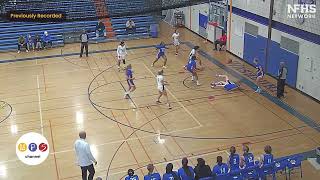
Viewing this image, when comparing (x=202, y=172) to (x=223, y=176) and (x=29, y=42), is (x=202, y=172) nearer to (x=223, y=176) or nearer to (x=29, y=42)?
(x=223, y=176)

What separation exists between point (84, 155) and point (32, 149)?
327cm

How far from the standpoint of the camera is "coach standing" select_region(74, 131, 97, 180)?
33.4 ft

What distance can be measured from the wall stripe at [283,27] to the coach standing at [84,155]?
1051cm

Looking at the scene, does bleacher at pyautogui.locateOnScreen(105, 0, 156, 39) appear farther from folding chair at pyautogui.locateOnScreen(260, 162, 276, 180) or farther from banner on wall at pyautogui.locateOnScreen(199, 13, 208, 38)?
folding chair at pyautogui.locateOnScreen(260, 162, 276, 180)

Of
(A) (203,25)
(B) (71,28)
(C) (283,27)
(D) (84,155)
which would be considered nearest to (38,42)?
(B) (71,28)

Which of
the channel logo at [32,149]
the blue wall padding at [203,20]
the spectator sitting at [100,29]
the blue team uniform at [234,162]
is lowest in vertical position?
the channel logo at [32,149]

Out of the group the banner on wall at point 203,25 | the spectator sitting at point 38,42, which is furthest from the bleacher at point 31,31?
the banner on wall at point 203,25

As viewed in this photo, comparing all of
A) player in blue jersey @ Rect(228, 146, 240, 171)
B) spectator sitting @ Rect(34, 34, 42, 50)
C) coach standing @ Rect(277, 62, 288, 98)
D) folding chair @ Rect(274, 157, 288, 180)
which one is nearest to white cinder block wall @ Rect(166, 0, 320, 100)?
→ coach standing @ Rect(277, 62, 288, 98)

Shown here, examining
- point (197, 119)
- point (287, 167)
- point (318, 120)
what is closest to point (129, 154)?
point (197, 119)

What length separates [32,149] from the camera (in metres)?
12.9

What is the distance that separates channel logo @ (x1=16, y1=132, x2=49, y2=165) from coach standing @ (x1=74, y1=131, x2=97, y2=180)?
8.10 feet

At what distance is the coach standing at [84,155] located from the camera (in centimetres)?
1017

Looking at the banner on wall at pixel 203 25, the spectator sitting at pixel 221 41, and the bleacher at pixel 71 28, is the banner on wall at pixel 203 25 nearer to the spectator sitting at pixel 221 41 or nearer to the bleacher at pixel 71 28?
the spectator sitting at pixel 221 41

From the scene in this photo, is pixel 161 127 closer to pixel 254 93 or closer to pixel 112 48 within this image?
pixel 254 93
